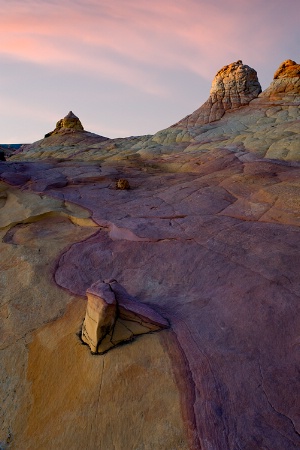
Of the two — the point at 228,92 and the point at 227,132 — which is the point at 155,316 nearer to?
the point at 227,132

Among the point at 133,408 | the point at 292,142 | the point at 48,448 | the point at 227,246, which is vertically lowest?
the point at 48,448

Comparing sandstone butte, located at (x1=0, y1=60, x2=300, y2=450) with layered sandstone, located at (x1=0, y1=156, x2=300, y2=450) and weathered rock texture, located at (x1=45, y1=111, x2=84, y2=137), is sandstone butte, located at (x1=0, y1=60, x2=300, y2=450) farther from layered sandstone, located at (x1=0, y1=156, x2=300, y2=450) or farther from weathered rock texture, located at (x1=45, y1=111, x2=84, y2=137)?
weathered rock texture, located at (x1=45, y1=111, x2=84, y2=137)

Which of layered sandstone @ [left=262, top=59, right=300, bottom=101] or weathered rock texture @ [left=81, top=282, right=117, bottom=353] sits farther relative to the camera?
layered sandstone @ [left=262, top=59, right=300, bottom=101]

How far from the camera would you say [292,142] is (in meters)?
10.6

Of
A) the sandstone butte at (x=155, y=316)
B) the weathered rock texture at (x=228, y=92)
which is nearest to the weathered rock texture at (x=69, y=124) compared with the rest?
the weathered rock texture at (x=228, y=92)

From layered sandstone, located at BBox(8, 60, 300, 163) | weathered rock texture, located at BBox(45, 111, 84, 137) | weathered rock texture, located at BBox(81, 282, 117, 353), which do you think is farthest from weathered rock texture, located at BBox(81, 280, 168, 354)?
weathered rock texture, located at BBox(45, 111, 84, 137)

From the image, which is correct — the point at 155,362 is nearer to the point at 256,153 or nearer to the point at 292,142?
the point at 256,153

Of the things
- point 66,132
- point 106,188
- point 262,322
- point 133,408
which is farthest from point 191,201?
point 66,132

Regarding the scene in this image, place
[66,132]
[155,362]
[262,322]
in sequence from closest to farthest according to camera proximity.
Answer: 1. [155,362]
2. [262,322]
3. [66,132]

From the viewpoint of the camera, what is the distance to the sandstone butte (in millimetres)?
2578

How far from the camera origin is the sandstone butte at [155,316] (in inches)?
102

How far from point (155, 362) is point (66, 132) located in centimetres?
2260

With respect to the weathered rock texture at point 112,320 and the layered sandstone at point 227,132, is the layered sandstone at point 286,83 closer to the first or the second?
the layered sandstone at point 227,132

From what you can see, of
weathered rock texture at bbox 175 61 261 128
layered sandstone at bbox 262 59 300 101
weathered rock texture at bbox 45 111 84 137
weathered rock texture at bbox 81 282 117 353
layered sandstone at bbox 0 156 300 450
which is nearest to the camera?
layered sandstone at bbox 0 156 300 450
